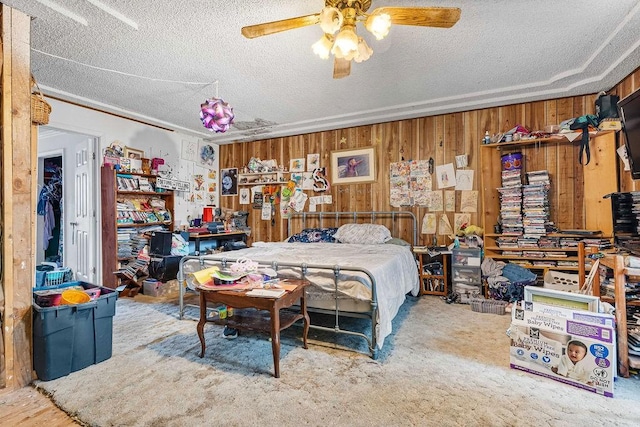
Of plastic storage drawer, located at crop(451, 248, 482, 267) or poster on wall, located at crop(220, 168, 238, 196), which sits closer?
plastic storage drawer, located at crop(451, 248, 482, 267)

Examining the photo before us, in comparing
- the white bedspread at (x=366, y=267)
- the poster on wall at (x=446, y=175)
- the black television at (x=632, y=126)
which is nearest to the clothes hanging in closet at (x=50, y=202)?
the white bedspread at (x=366, y=267)

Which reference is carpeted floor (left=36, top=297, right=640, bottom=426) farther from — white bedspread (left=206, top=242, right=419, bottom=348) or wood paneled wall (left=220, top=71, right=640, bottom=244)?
wood paneled wall (left=220, top=71, right=640, bottom=244)

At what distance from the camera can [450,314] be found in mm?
3393

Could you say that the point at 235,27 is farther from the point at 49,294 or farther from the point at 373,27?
the point at 49,294

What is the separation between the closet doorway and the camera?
14.2ft

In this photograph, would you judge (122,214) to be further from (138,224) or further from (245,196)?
(245,196)

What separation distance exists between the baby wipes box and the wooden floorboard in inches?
110

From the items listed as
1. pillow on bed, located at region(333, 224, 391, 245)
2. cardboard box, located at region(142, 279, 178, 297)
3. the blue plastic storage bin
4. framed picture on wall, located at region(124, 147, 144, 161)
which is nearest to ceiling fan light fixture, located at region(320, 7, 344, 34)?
the blue plastic storage bin

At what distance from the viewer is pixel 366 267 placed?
2.56 m

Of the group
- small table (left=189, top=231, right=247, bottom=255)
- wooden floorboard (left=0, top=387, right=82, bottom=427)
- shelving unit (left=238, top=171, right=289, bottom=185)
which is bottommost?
wooden floorboard (left=0, top=387, right=82, bottom=427)

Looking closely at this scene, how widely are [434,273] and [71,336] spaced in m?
3.85

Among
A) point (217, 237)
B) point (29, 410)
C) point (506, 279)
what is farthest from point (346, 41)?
point (217, 237)

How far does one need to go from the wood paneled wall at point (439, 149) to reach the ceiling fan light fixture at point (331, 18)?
3069 mm

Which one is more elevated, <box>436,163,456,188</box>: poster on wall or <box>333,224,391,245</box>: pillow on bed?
<box>436,163,456,188</box>: poster on wall
